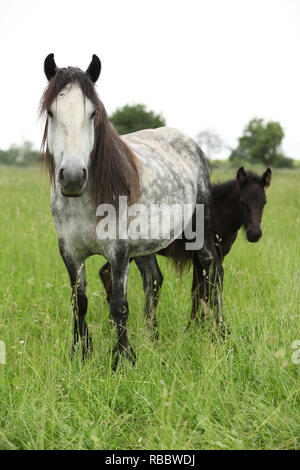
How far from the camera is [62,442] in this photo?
2.14m

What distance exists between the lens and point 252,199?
4.32 metres

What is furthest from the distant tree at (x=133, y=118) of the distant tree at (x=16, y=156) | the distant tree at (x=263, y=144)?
the distant tree at (x=263, y=144)

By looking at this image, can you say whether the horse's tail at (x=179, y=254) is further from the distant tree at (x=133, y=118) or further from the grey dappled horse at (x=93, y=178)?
the distant tree at (x=133, y=118)

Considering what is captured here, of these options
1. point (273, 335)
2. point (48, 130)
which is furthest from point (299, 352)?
point (48, 130)

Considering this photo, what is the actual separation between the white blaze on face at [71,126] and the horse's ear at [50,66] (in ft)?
0.93

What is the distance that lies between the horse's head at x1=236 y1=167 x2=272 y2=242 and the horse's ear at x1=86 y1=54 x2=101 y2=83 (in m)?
2.01

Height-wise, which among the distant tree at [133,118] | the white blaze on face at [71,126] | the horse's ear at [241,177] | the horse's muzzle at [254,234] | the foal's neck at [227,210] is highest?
the distant tree at [133,118]

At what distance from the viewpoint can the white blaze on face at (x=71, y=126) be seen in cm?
243

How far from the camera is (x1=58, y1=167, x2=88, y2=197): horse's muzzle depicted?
7.79ft

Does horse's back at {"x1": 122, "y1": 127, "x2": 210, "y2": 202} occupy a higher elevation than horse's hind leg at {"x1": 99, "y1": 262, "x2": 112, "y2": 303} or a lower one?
higher

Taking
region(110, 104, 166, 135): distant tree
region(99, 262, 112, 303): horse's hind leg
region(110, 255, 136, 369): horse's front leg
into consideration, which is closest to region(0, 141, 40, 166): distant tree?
region(99, 262, 112, 303): horse's hind leg

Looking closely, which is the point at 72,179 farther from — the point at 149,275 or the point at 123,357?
the point at 149,275

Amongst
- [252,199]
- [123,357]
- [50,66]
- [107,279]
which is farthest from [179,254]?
[50,66]

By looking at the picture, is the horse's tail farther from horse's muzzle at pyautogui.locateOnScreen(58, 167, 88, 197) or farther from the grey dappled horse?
horse's muzzle at pyautogui.locateOnScreen(58, 167, 88, 197)
